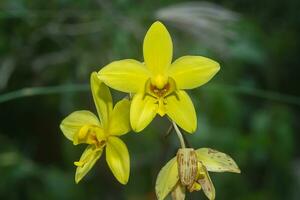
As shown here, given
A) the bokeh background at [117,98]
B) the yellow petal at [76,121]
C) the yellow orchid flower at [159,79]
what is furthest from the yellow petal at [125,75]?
the bokeh background at [117,98]

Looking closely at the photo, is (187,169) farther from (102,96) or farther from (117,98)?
(117,98)

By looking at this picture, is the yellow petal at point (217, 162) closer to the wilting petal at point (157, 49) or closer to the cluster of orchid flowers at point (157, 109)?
the cluster of orchid flowers at point (157, 109)

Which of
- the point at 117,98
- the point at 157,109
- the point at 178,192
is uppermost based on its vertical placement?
the point at 157,109

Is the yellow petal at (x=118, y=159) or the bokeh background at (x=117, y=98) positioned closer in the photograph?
the yellow petal at (x=118, y=159)

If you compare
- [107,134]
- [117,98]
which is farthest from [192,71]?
[117,98]

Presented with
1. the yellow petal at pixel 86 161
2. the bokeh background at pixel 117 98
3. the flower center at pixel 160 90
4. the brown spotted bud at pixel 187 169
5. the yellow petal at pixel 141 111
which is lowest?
the bokeh background at pixel 117 98

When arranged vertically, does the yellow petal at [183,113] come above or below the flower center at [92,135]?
above
